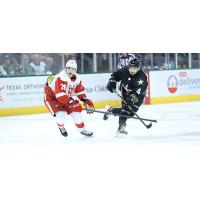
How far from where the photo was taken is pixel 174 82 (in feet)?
35.1

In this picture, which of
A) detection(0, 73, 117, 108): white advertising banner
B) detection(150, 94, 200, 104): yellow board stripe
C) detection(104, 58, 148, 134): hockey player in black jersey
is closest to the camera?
detection(104, 58, 148, 134): hockey player in black jersey

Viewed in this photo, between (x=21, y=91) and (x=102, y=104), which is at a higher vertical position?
(x=21, y=91)

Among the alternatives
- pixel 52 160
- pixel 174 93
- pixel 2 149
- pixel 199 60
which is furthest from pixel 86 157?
pixel 199 60

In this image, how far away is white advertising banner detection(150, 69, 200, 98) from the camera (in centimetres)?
1043

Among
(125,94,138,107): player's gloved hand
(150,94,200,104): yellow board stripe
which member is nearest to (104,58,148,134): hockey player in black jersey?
(125,94,138,107): player's gloved hand

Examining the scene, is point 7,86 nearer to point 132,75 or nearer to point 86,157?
point 132,75

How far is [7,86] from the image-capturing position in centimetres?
841

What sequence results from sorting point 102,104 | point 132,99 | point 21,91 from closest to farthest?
point 132,99 → point 21,91 → point 102,104

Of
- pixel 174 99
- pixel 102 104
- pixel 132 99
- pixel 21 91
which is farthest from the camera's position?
pixel 174 99

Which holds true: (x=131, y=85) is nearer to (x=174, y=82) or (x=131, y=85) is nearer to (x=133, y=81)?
(x=133, y=81)

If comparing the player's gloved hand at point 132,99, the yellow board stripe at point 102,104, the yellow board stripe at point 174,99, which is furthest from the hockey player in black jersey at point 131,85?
the yellow board stripe at point 174,99

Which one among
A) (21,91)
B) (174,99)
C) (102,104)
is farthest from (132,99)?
(174,99)

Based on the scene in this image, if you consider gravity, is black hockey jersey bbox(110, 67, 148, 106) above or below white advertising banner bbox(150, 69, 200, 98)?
above

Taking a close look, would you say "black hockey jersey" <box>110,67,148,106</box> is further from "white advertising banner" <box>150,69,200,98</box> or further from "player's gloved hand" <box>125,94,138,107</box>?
"white advertising banner" <box>150,69,200,98</box>
